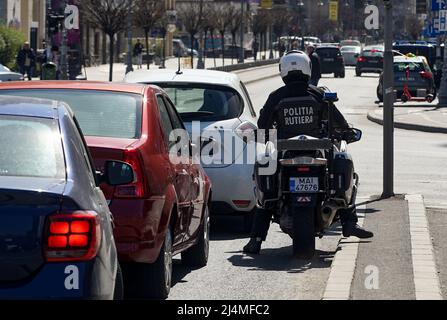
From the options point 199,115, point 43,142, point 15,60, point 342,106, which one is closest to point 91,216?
point 43,142

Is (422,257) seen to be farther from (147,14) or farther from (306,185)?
(147,14)

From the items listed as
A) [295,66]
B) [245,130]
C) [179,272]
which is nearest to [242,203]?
[245,130]

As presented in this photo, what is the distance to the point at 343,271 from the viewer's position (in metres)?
9.79

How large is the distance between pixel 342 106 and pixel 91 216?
37188mm

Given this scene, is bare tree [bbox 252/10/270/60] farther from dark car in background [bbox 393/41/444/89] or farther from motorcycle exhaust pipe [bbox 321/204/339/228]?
motorcycle exhaust pipe [bbox 321/204/339/228]

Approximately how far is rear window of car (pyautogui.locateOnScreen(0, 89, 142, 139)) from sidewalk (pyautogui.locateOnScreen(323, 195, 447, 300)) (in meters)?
1.84

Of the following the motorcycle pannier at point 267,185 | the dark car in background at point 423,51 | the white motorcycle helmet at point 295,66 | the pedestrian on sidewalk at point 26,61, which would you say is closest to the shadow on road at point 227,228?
the motorcycle pannier at point 267,185

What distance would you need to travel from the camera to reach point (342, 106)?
42750mm

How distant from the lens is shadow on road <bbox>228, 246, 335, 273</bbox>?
417 inches

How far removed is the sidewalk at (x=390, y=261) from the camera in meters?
8.90

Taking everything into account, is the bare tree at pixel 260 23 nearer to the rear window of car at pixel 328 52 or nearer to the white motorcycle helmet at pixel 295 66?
the rear window of car at pixel 328 52

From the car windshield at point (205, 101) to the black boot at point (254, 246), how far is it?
1927 millimetres

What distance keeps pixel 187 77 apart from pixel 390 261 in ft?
12.4
